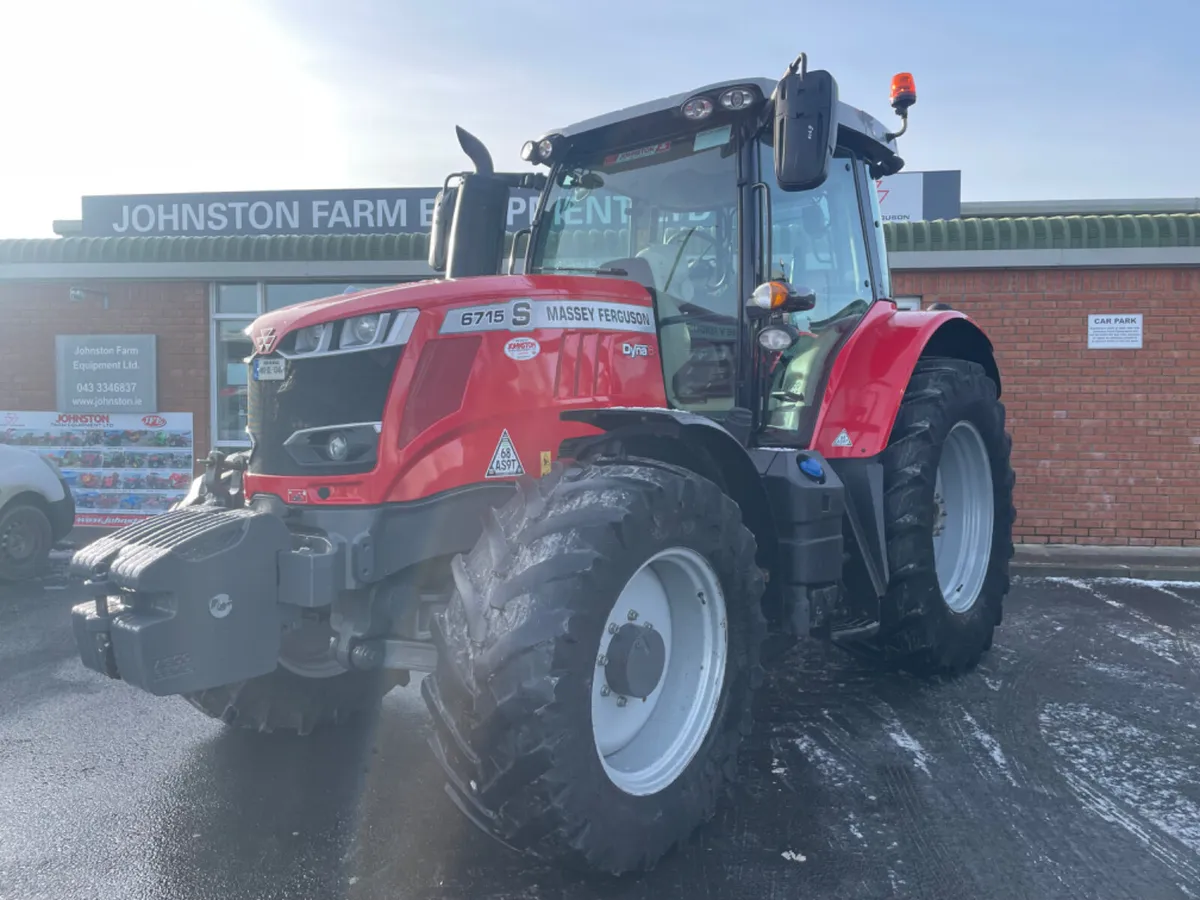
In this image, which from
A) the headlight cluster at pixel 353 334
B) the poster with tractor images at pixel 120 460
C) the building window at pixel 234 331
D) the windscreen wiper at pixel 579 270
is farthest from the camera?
the building window at pixel 234 331

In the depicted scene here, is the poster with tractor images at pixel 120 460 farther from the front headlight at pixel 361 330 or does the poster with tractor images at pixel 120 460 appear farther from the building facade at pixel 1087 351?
the front headlight at pixel 361 330

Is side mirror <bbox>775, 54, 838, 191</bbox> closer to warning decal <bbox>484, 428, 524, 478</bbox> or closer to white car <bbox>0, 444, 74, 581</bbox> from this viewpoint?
warning decal <bbox>484, 428, 524, 478</bbox>

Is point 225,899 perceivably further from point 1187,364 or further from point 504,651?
point 1187,364

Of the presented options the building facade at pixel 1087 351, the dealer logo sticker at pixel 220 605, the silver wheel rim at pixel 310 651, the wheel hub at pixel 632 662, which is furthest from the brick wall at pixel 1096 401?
the dealer logo sticker at pixel 220 605

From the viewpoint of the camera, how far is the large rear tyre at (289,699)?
385cm

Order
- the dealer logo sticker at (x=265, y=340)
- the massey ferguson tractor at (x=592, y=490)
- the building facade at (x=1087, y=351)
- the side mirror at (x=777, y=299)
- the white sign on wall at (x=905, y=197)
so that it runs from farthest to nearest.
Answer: the white sign on wall at (x=905, y=197) → the building facade at (x=1087, y=351) → the side mirror at (x=777, y=299) → the dealer logo sticker at (x=265, y=340) → the massey ferguson tractor at (x=592, y=490)

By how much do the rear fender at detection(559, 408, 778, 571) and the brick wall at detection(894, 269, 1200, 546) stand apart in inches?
241

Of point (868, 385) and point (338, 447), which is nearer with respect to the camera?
point (338, 447)

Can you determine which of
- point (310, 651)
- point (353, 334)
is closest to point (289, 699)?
point (310, 651)

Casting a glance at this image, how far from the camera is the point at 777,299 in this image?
370cm

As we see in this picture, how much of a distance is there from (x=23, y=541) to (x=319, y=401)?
593 cm

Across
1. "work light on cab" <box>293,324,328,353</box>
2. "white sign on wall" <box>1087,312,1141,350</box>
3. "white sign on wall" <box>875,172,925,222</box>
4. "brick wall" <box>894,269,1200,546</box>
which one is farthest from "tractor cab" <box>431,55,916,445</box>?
"white sign on wall" <box>875,172,925,222</box>

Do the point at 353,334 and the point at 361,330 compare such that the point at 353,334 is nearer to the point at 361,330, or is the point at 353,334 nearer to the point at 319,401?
the point at 361,330

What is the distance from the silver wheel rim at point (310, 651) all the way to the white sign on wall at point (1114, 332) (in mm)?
7775
